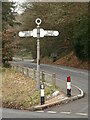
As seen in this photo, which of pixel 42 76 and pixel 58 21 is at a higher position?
pixel 58 21

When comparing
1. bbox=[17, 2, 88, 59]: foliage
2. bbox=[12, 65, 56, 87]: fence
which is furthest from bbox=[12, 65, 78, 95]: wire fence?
bbox=[17, 2, 88, 59]: foliage

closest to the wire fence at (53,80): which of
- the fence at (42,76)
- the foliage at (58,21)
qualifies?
the fence at (42,76)

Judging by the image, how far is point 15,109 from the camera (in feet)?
45.1

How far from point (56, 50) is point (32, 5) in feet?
38.0

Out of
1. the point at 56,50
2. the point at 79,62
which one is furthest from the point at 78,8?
the point at 56,50

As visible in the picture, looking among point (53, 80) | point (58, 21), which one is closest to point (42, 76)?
point (53, 80)

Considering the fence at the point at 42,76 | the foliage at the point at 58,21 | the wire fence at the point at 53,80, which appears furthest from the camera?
the foliage at the point at 58,21

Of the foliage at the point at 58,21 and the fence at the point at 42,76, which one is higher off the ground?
the foliage at the point at 58,21

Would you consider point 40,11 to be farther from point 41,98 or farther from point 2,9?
point 41,98

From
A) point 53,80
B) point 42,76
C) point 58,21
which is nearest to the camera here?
point 53,80

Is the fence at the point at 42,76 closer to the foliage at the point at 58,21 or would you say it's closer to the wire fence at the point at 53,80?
the wire fence at the point at 53,80

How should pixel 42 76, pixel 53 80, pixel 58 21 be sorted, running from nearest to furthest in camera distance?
pixel 53 80, pixel 42 76, pixel 58 21

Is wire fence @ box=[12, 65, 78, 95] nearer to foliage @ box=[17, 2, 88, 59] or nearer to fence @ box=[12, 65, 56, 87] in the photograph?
fence @ box=[12, 65, 56, 87]

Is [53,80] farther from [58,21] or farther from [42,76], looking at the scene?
[58,21]
